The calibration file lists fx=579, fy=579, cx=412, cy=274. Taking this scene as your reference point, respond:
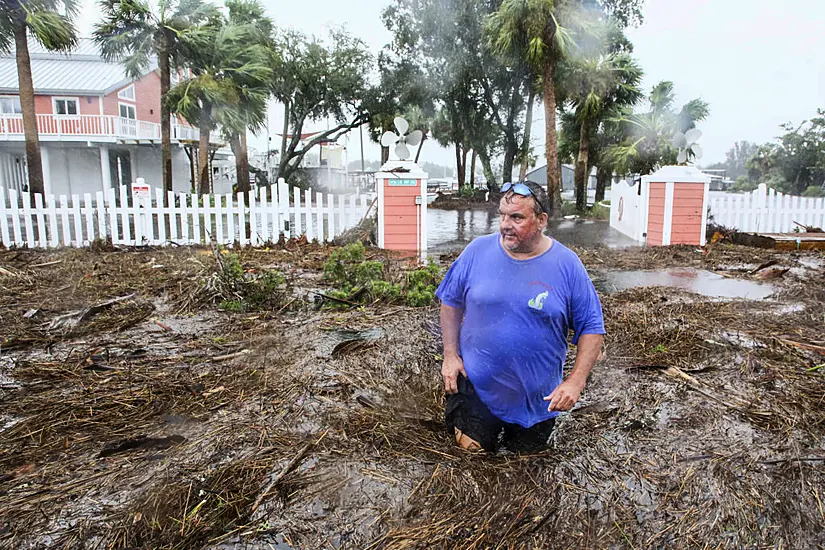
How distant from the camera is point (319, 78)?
29922 mm

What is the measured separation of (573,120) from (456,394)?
27.7 metres

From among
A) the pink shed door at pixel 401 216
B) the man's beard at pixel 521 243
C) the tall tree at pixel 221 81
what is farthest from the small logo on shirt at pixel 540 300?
the tall tree at pixel 221 81

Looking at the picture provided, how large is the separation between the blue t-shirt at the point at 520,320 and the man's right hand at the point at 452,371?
6cm

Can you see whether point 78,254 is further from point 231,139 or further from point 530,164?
point 530,164

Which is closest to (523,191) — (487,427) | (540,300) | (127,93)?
(540,300)

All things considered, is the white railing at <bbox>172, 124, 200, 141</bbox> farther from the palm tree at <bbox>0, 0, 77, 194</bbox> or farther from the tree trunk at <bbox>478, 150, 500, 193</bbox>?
the tree trunk at <bbox>478, 150, 500, 193</bbox>

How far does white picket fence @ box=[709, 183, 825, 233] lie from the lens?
535 inches

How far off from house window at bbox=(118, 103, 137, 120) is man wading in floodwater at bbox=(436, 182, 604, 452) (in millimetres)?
31237

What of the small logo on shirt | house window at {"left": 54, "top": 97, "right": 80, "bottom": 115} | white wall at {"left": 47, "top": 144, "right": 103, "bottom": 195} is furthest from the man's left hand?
white wall at {"left": 47, "top": 144, "right": 103, "bottom": 195}

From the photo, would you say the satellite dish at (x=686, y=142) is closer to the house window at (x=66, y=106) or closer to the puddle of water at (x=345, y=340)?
the puddle of water at (x=345, y=340)

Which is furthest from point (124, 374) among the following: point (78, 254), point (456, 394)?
point (78, 254)

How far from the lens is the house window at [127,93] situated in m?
29.4

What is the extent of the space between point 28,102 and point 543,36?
14674mm

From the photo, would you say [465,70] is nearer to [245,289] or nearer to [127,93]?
[127,93]
